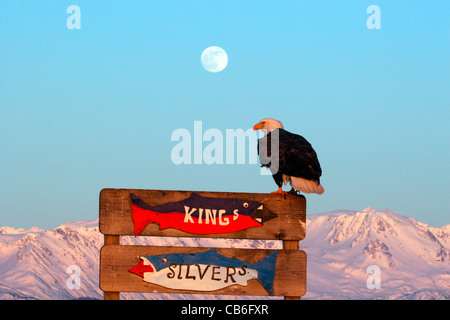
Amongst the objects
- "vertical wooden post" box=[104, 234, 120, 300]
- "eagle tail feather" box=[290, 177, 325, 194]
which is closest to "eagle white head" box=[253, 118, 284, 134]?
"eagle tail feather" box=[290, 177, 325, 194]

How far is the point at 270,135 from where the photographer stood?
11594 mm

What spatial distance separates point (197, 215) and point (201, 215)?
67mm

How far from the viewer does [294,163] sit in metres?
11.1

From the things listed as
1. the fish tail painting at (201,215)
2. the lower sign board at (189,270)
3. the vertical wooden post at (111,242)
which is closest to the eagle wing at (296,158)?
the fish tail painting at (201,215)

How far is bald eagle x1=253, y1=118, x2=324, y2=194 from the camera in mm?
10961

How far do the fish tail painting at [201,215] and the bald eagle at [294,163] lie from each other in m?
0.75

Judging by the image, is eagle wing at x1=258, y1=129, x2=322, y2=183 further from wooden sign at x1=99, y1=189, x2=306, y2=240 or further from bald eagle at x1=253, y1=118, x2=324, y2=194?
wooden sign at x1=99, y1=189, x2=306, y2=240

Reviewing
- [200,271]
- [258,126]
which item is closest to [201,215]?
[200,271]

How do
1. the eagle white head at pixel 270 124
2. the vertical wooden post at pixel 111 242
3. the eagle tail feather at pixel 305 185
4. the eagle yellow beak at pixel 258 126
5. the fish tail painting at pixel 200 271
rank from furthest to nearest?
the eagle yellow beak at pixel 258 126
the eagle white head at pixel 270 124
the eagle tail feather at pixel 305 185
the vertical wooden post at pixel 111 242
the fish tail painting at pixel 200 271

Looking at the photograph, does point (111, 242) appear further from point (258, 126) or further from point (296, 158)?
point (258, 126)

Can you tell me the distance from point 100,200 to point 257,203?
2.67 m

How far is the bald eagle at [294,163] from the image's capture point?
Result: 11.0m

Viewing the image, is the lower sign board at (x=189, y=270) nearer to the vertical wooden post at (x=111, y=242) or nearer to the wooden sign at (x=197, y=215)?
the vertical wooden post at (x=111, y=242)
